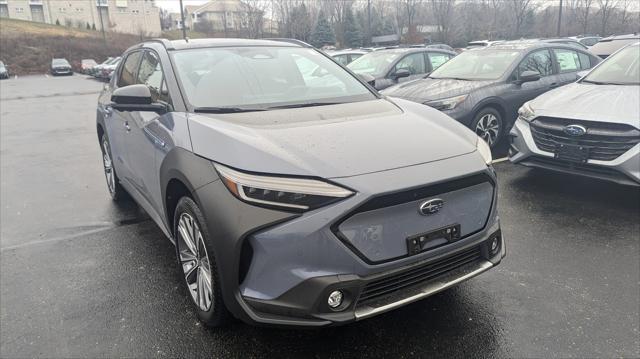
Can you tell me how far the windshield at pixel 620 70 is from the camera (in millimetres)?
5593

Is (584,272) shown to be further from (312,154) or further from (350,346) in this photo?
(312,154)

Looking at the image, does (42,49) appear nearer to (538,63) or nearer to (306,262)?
(538,63)

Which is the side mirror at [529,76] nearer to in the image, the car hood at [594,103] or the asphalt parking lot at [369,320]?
the car hood at [594,103]

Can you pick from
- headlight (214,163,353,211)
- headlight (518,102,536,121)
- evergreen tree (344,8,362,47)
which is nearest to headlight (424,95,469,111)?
headlight (518,102,536,121)

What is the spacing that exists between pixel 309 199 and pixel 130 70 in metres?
3.11

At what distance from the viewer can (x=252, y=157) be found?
92.7 inches

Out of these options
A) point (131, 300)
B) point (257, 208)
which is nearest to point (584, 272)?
point (257, 208)

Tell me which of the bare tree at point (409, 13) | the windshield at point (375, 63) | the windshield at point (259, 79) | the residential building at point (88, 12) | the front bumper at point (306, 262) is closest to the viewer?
the front bumper at point (306, 262)

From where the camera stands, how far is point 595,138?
4.60 metres

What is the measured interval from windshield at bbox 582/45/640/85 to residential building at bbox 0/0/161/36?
90938 mm

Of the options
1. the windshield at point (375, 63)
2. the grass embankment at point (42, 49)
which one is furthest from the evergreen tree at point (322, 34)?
the windshield at point (375, 63)

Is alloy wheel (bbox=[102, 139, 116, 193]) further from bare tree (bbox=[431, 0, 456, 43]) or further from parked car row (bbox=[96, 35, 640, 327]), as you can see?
bare tree (bbox=[431, 0, 456, 43])

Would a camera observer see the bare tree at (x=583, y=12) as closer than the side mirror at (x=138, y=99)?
No

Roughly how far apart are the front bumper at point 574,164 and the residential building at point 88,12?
300ft
